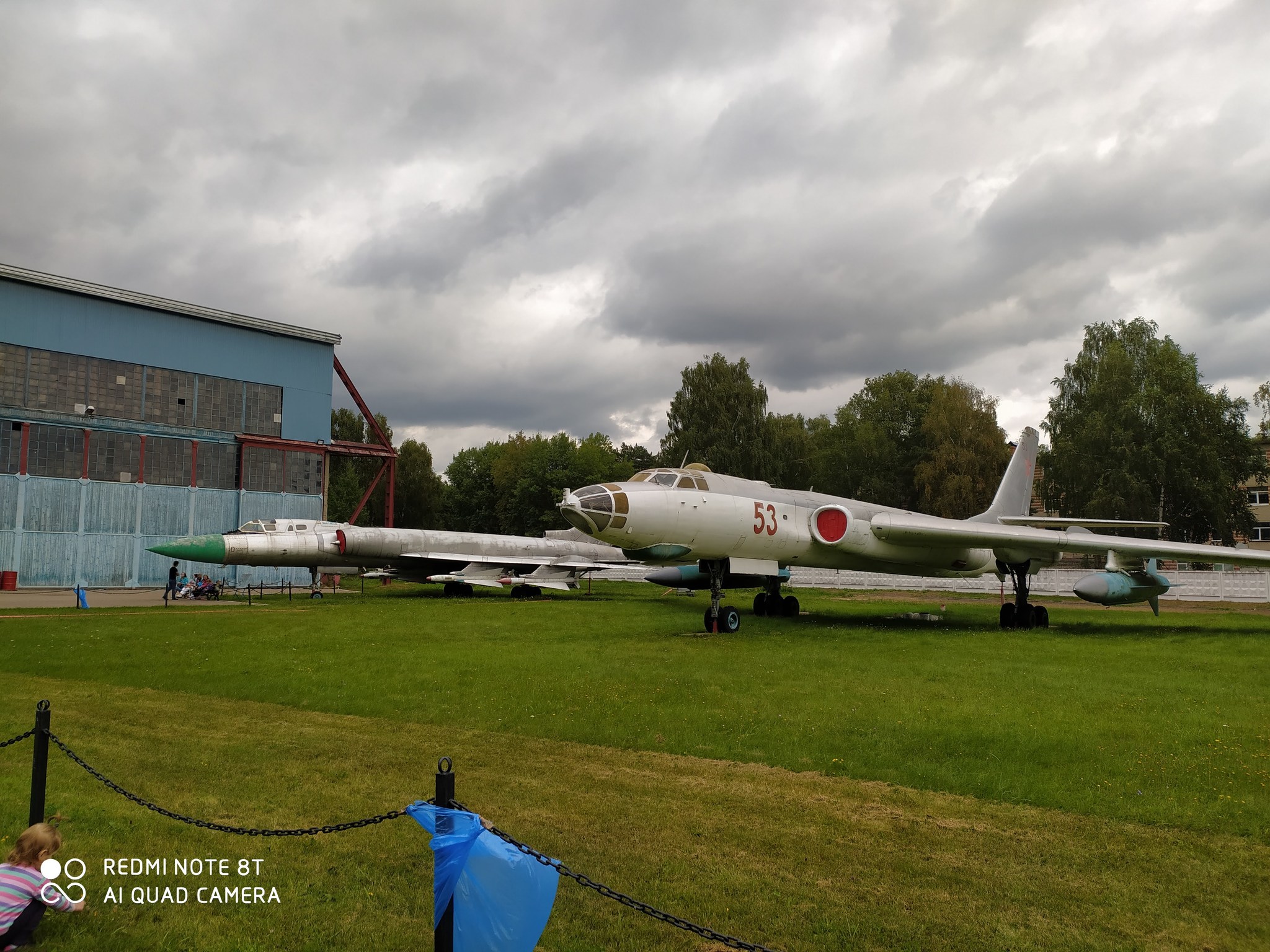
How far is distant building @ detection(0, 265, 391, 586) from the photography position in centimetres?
3112

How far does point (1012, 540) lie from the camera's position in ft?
58.1

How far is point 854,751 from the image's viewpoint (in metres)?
7.12

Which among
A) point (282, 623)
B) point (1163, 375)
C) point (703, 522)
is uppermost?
point (1163, 375)

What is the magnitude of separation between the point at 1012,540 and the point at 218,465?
1278 inches

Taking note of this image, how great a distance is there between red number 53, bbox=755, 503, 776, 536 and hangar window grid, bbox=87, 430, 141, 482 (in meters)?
28.7

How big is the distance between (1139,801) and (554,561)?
2695 centimetres

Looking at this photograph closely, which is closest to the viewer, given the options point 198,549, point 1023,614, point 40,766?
point 40,766

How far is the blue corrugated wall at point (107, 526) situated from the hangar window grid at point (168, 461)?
45cm

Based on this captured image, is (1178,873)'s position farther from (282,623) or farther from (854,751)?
(282,623)

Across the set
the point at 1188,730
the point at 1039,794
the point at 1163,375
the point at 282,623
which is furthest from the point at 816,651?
the point at 1163,375

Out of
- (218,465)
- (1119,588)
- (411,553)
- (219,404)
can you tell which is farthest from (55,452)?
(1119,588)

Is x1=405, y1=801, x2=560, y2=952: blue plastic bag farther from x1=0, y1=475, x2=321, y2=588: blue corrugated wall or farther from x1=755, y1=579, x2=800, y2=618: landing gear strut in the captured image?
x1=0, y1=475, x2=321, y2=588: blue corrugated wall

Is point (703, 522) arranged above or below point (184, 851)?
above

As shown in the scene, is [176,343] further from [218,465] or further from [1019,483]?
[1019,483]
